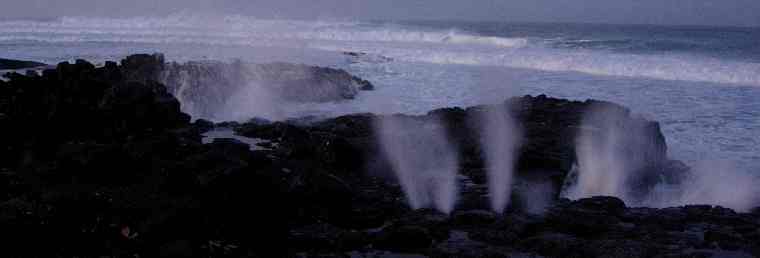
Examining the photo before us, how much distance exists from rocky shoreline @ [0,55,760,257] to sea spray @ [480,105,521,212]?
0.61 feet

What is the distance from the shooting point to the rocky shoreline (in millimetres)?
7488

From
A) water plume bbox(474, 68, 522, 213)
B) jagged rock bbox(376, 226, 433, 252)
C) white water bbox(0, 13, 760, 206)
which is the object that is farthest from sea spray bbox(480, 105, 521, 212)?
white water bbox(0, 13, 760, 206)

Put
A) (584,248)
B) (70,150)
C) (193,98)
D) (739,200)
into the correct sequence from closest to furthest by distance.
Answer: (584,248), (70,150), (739,200), (193,98)

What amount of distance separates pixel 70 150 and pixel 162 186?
7.58 feet

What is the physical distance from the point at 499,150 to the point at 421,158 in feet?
4.41

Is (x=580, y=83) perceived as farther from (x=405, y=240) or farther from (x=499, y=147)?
(x=405, y=240)

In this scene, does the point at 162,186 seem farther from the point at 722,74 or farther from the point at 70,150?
the point at 722,74

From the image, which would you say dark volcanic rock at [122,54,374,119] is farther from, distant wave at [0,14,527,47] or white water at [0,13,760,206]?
distant wave at [0,14,527,47]

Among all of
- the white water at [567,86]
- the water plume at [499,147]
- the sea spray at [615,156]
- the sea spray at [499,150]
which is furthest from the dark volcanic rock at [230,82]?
the sea spray at [615,156]

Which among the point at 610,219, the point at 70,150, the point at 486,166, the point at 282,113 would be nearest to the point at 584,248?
the point at 610,219

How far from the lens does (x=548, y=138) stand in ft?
40.0

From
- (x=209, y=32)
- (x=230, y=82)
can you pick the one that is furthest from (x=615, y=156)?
(x=209, y=32)

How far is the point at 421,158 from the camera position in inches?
473

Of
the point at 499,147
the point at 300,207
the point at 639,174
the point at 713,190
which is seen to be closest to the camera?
the point at 300,207
